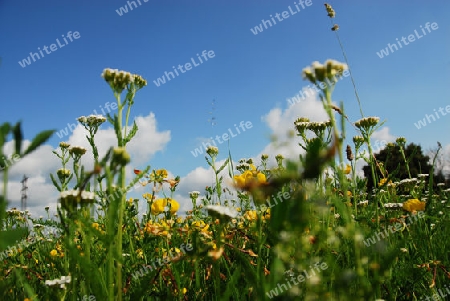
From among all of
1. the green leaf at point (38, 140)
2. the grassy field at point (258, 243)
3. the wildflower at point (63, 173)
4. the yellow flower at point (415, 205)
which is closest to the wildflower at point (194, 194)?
the grassy field at point (258, 243)

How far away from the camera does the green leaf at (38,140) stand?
72cm

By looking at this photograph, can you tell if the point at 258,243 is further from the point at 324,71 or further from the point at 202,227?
the point at 202,227

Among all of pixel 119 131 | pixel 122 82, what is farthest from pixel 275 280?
pixel 122 82

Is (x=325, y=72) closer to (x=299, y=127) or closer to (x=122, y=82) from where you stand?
(x=122, y=82)

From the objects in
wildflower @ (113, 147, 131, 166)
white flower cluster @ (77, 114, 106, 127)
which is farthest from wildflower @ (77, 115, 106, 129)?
wildflower @ (113, 147, 131, 166)

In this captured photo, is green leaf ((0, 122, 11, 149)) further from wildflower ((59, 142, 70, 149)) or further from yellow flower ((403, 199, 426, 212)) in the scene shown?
wildflower ((59, 142, 70, 149))

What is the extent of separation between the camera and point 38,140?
0.73 m

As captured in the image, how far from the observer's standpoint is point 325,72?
1249mm

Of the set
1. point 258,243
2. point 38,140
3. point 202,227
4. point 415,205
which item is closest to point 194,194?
point 202,227

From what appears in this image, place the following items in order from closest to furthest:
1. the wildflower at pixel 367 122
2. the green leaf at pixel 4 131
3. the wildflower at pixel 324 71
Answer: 1. the green leaf at pixel 4 131
2. the wildflower at pixel 324 71
3. the wildflower at pixel 367 122

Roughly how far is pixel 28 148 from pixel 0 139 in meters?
0.07

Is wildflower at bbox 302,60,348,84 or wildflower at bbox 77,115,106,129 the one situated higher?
wildflower at bbox 77,115,106,129

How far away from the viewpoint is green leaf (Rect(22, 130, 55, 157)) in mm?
718

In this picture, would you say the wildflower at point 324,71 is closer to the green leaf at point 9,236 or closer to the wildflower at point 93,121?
the green leaf at point 9,236
